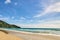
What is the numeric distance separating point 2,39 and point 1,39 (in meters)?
0.04

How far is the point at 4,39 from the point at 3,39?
0.17 feet

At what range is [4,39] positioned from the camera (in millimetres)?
5809

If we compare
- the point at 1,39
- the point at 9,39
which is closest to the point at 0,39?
the point at 1,39

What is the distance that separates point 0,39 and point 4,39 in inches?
7.0

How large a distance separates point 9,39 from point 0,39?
0.42 m

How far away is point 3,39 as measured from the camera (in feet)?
18.9

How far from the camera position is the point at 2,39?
5.75m

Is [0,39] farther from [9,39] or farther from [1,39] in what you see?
[9,39]

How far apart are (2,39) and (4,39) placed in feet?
0.29

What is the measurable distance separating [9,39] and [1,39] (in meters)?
0.37

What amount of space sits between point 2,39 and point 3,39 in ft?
0.13

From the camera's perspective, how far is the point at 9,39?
19.6 ft
